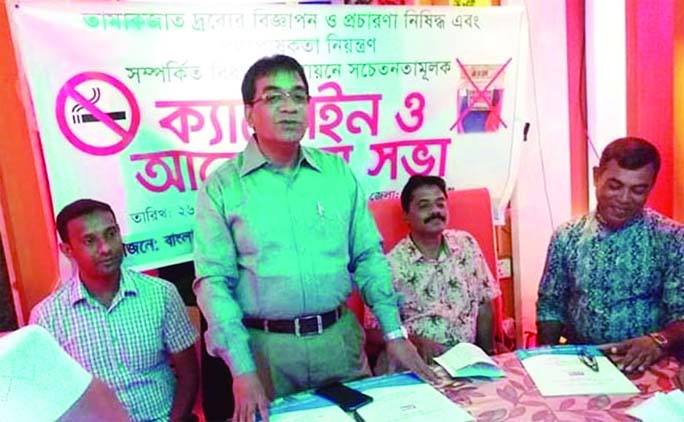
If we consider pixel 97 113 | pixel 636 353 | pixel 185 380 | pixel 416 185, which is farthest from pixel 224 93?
pixel 636 353

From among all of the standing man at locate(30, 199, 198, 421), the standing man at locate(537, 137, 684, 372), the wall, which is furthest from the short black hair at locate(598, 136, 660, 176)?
the wall

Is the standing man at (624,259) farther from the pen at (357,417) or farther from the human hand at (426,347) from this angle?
the pen at (357,417)

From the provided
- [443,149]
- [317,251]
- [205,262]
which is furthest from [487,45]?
[205,262]

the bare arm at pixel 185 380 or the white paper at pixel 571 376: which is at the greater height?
the white paper at pixel 571 376

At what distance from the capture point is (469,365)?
1498mm

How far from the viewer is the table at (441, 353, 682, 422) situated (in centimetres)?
129

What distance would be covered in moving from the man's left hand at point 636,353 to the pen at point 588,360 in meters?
0.05

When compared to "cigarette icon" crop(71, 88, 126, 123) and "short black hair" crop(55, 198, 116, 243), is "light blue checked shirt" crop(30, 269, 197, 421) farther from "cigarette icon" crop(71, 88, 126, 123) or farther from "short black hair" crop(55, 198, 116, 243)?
"cigarette icon" crop(71, 88, 126, 123)

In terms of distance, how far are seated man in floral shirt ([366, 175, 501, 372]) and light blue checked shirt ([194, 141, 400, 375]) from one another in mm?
472

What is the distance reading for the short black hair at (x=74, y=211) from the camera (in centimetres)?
181

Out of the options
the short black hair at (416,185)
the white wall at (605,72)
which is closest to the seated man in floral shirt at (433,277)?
the short black hair at (416,185)

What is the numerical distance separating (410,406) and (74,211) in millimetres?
1114

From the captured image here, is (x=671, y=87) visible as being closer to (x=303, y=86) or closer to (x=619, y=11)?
(x=619, y=11)

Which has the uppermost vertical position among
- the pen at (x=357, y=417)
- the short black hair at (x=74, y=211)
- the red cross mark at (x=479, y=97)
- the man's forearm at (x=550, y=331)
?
the red cross mark at (x=479, y=97)
